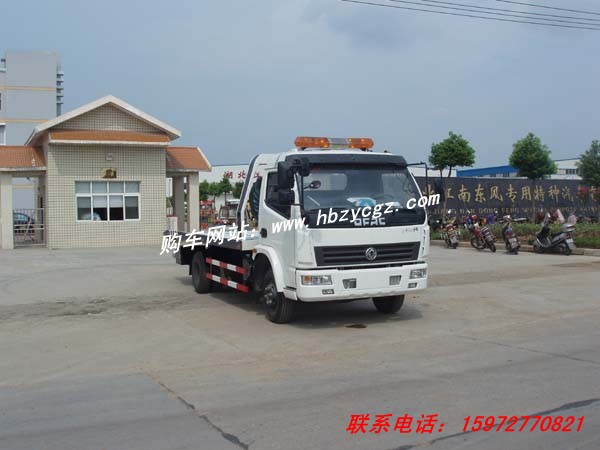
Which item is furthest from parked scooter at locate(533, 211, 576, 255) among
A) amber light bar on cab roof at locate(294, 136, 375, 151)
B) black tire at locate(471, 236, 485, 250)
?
amber light bar on cab roof at locate(294, 136, 375, 151)

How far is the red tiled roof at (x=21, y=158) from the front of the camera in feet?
80.9

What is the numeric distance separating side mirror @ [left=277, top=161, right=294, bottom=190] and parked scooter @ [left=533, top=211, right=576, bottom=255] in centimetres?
1360

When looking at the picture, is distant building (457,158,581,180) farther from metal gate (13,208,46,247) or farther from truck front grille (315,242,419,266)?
truck front grille (315,242,419,266)

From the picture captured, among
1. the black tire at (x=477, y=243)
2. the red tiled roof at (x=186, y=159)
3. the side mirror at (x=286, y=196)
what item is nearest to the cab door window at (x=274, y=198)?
the side mirror at (x=286, y=196)

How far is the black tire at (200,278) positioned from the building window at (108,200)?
44.2 feet

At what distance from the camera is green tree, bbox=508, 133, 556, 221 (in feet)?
112

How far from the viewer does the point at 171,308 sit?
11.5 metres

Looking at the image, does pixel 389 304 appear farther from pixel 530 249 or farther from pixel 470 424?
pixel 530 249

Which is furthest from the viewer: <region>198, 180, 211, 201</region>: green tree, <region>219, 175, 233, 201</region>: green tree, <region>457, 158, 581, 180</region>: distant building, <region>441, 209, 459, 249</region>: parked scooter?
<region>457, 158, 581, 180</region>: distant building

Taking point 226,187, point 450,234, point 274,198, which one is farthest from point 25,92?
point 274,198

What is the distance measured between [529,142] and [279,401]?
31641 millimetres

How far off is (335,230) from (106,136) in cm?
1811

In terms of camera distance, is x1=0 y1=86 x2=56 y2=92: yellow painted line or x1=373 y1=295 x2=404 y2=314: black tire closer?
x1=373 y1=295 x2=404 y2=314: black tire

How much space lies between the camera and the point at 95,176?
82.7ft
